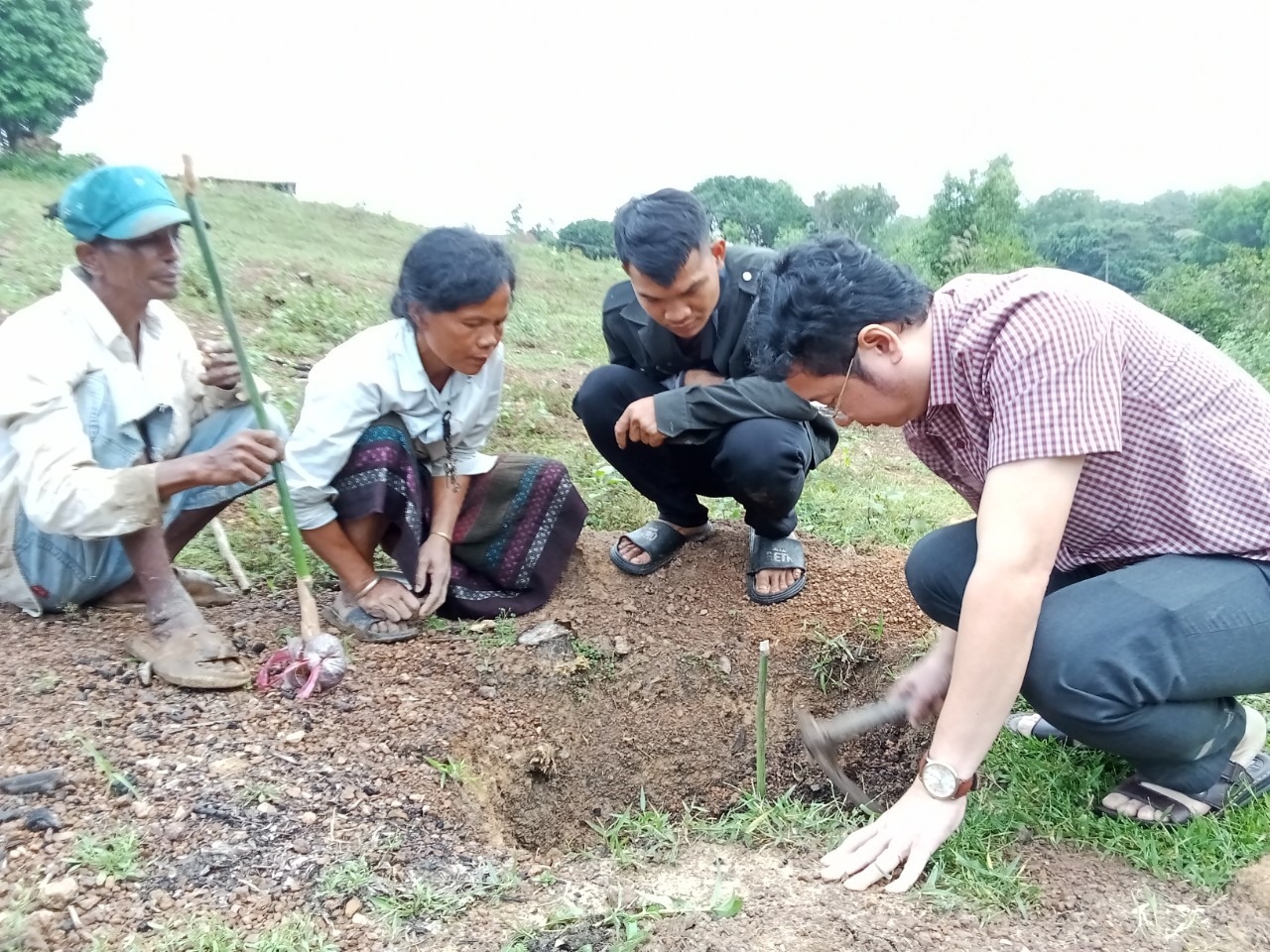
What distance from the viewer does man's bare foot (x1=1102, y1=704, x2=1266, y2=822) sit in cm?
165

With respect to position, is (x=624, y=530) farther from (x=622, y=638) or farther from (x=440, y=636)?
(x=440, y=636)

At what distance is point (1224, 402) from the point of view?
1496 millimetres

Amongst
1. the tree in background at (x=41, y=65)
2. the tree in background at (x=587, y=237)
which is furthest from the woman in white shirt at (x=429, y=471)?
the tree in background at (x=41, y=65)

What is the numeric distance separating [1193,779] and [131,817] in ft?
6.04

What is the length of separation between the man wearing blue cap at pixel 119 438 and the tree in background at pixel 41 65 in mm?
13383

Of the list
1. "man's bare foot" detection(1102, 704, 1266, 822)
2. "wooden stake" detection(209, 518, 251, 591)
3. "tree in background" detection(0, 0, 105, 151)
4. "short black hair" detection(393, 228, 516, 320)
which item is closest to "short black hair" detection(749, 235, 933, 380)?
"short black hair" detection(393, 228, 516, 320)

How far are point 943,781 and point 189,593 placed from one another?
180cm

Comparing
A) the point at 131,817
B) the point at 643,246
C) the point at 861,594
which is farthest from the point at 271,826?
the point at 861,594

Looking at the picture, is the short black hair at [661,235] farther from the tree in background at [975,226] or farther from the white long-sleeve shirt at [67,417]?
the tree in background at [975,226]

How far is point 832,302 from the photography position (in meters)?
1.48

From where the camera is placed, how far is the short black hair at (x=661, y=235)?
2209 millimetres

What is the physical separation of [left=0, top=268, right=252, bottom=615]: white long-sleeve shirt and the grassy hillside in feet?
2.31

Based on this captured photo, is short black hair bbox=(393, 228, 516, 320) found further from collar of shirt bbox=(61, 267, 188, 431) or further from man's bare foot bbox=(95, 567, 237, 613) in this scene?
man's bare foot bbox=(95, 567, 237, 613)

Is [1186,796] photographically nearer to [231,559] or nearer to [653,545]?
[653,545]
